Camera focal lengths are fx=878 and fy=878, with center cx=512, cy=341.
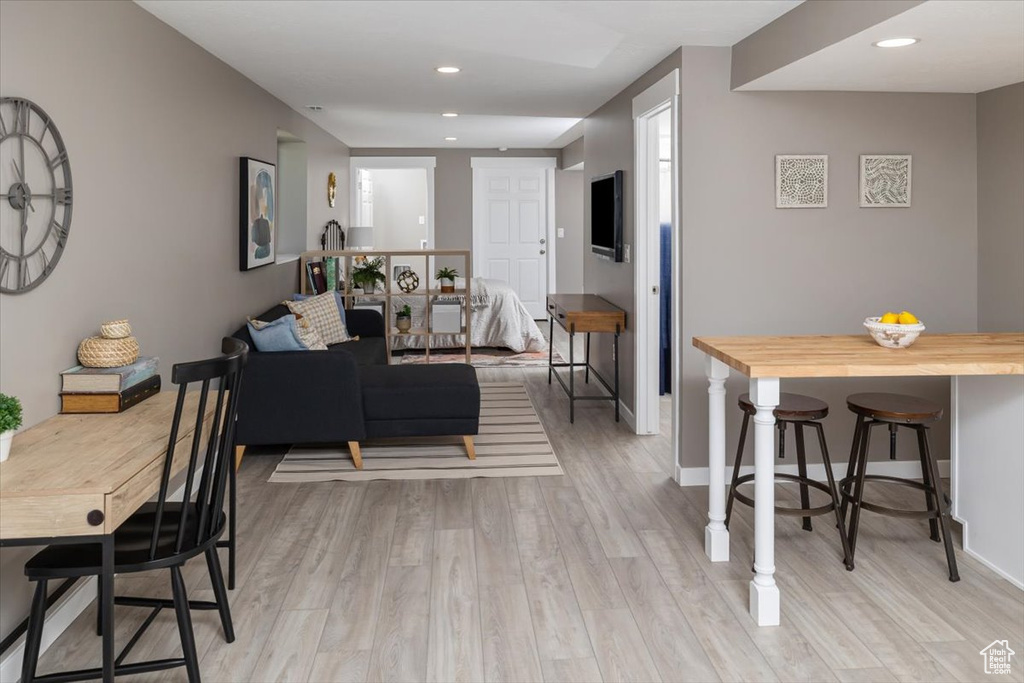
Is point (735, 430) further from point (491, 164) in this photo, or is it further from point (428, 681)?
point (491, 164)

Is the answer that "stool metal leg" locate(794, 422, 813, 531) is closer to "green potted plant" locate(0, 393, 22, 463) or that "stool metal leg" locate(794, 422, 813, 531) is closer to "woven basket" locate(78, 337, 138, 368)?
"woven basket" locate(78, 337, 138, 368)

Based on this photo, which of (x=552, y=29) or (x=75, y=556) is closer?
(x=75, y=556)

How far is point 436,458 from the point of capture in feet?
16.5

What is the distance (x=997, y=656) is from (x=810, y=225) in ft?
7.85

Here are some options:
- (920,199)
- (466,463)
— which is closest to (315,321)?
(466,463)

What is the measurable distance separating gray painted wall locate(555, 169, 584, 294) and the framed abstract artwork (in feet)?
19.4

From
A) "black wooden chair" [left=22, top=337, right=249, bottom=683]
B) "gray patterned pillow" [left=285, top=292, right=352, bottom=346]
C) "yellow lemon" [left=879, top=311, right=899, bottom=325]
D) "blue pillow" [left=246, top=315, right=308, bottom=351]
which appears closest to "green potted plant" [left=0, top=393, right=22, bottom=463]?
"black wooden chair" [left=22, top=337, right=249, bottom=683]

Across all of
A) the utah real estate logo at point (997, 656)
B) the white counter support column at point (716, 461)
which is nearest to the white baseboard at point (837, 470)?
the white counter support column at point (716, 461)

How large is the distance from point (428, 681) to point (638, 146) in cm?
365

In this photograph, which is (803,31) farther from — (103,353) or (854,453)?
(103,353)

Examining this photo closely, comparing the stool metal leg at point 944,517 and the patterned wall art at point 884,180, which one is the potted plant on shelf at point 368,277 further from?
the stool metal leg at point 944,517

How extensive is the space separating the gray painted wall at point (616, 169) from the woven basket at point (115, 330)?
287 centimetres

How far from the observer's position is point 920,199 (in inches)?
177

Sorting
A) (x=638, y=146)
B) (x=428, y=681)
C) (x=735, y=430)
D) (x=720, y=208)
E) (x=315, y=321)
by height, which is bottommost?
(x=428, y=681)
